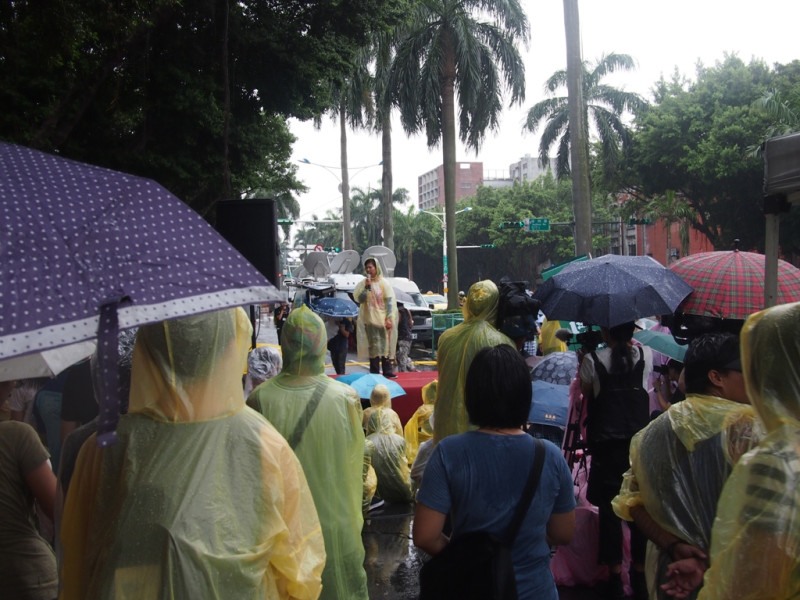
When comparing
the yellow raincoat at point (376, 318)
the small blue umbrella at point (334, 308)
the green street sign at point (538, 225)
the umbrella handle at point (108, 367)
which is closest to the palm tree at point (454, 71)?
the green street sign at point (538, 225)

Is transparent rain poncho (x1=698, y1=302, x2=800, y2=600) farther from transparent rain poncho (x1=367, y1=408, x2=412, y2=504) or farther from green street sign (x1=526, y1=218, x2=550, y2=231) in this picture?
green street sign (x1=526, y1=218, x2=550, y2=231)

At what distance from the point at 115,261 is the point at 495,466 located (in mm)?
1388

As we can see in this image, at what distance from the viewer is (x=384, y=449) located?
601 centimetres

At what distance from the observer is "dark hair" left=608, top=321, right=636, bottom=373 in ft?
13.5

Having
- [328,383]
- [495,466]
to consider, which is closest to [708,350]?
[495,466]

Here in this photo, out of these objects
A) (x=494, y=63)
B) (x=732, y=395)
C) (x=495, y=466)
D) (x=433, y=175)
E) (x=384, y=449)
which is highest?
(x=433, y=175)

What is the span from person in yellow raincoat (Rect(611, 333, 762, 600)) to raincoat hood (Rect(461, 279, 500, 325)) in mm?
1888

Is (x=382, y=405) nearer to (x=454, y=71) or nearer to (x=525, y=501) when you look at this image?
(x=525, y=501)

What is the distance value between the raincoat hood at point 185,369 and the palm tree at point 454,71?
19874 mm

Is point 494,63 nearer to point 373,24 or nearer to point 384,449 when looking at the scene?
point 373,24

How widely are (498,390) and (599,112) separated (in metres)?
32.3

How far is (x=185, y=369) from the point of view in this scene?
6.73 ft

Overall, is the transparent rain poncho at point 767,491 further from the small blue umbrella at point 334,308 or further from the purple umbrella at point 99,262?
the small blue umbrella at point 334,308

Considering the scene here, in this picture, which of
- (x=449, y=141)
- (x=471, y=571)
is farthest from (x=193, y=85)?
(x=449, y=141)
